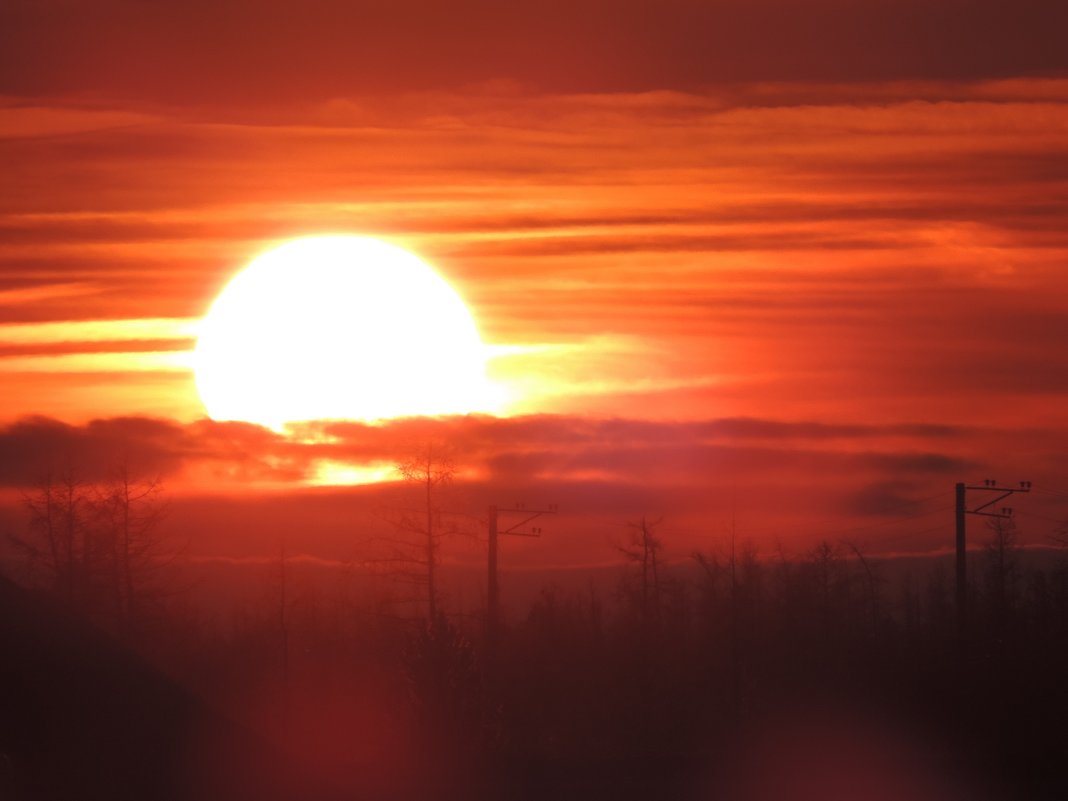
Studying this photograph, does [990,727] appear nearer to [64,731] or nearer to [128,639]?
[64,731]

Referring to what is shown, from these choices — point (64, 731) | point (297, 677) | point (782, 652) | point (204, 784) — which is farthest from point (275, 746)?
point (782, 652)

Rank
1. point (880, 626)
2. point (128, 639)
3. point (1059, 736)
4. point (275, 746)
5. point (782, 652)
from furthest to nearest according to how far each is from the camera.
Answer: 1. point (880, 626)
2. point (782, 652)
3. point (128, 639)
4. point (1059, 736)
5. point (275, 746)

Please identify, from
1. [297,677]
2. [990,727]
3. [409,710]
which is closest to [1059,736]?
[990,727]

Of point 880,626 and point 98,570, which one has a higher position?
point 98,570

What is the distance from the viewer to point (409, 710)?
48062mm

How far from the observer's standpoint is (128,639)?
54375 mm

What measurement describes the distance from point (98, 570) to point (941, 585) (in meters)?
86.2

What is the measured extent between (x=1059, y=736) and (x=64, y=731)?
2834 centimetres

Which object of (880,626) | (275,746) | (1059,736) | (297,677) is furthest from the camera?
(880,626)

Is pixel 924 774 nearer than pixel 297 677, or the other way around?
pixel 924 774

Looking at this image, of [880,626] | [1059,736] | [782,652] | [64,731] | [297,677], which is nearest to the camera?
[64,731]

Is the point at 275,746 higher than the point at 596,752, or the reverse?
the point at 275,746

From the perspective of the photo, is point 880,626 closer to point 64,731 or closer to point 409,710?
point 409,710

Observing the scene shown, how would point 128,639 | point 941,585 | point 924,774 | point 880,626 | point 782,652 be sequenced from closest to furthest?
point 924,774 → point 128,639 → point 782,652 → point 880,626 → point 941,585
